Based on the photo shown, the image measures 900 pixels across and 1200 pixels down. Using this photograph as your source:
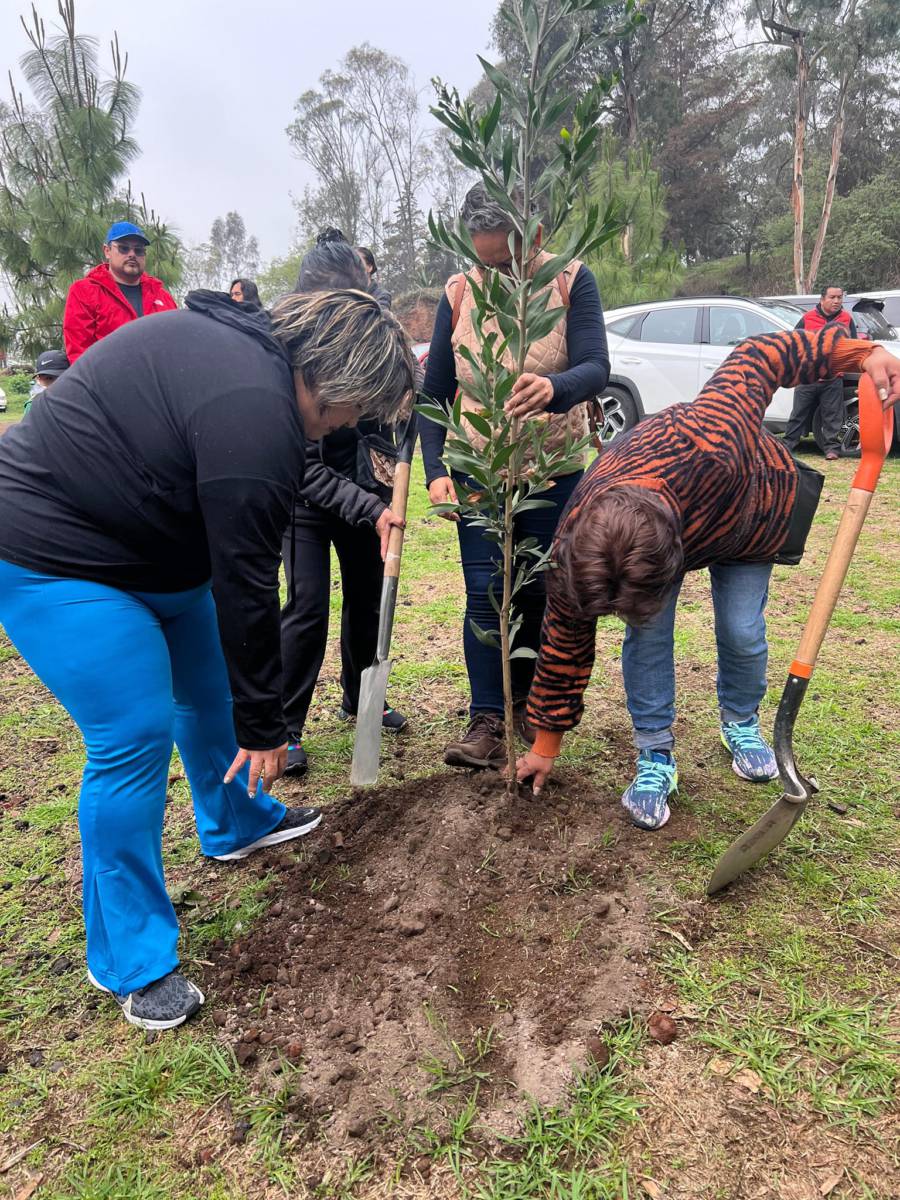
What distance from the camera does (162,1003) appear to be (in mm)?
1995

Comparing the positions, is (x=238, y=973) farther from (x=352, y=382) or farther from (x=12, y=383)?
(x=12, y=383)

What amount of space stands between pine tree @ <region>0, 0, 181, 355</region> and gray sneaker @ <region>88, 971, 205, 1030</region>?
329 inches

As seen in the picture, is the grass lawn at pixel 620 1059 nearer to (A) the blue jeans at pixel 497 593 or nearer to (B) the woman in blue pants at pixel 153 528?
(B) the woman in blue pants at pixel 153 528

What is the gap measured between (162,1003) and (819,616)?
194 centimetres

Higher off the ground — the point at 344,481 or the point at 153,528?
the point at 153,528

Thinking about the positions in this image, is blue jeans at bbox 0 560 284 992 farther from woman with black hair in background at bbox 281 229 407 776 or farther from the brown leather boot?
the brown leather boot

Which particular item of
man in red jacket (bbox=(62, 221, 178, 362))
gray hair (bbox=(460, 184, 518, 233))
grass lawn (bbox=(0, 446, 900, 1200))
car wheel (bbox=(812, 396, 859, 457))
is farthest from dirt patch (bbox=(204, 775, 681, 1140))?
car wheel (bbox=(812, 396, 859, 457))

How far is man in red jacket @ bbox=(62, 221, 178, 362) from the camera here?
494cm

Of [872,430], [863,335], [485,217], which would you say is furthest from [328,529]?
[863,335]

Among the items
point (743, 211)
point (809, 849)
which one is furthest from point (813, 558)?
point (743, 211)

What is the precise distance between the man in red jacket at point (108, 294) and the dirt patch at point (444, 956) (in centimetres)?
376

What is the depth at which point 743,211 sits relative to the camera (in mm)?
31609

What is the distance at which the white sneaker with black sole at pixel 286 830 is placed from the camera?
8.70 ft

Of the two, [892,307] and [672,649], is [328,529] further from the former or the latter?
[892,307]
